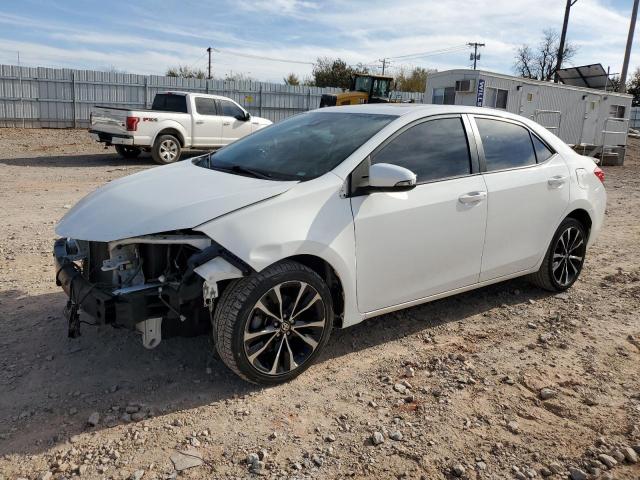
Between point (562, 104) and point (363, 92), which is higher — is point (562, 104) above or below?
below

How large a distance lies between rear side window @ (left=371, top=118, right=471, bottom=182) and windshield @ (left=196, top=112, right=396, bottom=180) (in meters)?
0.18

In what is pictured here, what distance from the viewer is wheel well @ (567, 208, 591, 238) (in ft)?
16.8

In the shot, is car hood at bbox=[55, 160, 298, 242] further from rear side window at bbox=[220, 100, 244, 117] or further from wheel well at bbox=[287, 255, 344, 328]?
rear side window at bbox=[220, 100, 244, 117]

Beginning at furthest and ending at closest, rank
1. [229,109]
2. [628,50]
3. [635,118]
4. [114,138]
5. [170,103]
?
1. [635,118]
2. [628,50]
3. [229,109]
4. [170,103]
5. [114,138]

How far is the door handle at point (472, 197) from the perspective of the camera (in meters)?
4.08

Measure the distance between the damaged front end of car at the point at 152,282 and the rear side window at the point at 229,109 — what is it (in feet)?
41.7

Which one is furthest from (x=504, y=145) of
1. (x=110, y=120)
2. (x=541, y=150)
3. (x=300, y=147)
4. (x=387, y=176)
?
(x=110, y=120)

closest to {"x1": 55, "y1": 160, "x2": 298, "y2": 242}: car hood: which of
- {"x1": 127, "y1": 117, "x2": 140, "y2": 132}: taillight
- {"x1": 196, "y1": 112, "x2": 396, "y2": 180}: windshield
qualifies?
{"x1": 196, "y1": 112, "x2": 396, "y2": 180}: windshield

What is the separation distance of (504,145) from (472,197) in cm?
75

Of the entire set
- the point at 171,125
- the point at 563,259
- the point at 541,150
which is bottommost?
the point at 563,259

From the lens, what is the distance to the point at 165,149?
47.5 feet

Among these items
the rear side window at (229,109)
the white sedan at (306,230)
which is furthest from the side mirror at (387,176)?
the rear side window at (229,109)

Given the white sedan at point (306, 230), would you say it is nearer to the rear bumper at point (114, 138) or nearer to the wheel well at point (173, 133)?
the rear bumper at point (114, 138)

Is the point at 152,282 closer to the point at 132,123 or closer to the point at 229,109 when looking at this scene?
the point at 132,123
